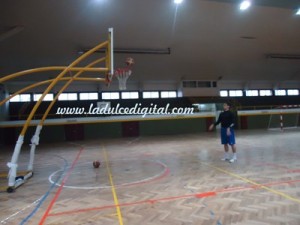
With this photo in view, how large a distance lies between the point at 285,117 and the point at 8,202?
26.8 m

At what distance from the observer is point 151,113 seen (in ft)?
71.9

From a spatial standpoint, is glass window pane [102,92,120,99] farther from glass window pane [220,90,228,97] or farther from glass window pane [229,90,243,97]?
glass window pane [229,90,243,97]

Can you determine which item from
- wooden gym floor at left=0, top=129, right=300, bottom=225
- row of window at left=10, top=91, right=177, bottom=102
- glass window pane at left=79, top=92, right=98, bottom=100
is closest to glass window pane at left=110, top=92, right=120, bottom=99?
row of window at left=10, top=91, right=177, bottom=102

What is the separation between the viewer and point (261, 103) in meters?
26.6

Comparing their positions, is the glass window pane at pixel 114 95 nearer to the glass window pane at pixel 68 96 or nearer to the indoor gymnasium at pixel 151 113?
the indoor gymnasium at pixel 151 113

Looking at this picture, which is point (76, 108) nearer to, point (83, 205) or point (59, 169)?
point (59, 169)

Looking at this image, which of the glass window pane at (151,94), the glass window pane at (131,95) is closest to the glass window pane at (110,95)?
the glass window pane at (131,95)

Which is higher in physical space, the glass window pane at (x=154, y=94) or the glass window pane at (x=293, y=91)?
the glass window pane at (x=154, y=94)

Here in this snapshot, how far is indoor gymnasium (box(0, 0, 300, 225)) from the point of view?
4.63m

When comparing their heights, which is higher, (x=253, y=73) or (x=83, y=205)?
(x=253, y=73)

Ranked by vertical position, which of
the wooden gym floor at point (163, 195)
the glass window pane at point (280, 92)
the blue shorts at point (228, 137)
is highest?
the glass window pane at point (280, 92)

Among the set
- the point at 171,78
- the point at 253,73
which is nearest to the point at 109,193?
the point at 171,78

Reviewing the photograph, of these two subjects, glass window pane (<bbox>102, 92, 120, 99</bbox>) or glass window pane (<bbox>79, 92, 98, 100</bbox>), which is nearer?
glass window pane (<bbox>79, 92, 98, 100</bbox>)

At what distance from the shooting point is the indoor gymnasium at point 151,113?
4.63 meters
